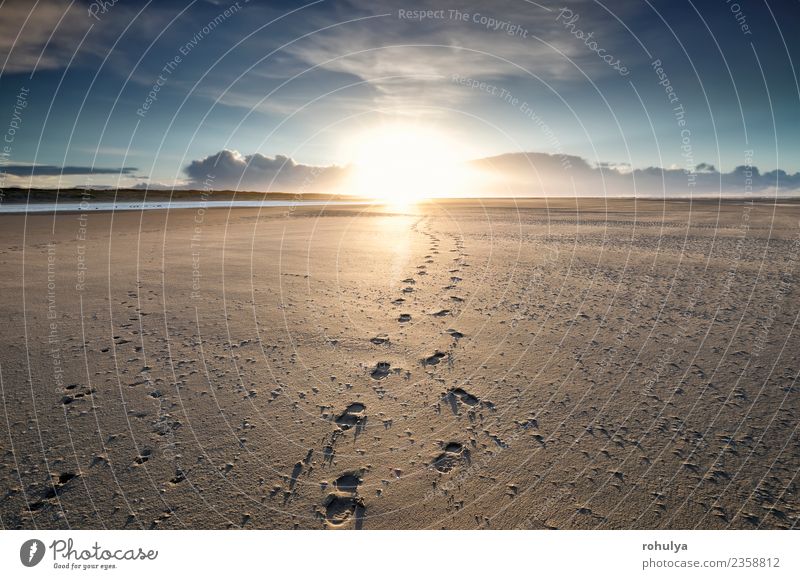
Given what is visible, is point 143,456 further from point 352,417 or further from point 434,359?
point 434,359

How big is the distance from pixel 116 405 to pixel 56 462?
105 centimetres

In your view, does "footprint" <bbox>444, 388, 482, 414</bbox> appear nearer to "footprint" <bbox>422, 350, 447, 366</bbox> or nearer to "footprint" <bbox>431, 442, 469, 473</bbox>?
"footprint" <bbox>431, 442, 469, 473</bbox>

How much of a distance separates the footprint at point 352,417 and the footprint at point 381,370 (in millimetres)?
772

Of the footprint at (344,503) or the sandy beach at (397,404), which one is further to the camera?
A: the sandy beach at (397,404)

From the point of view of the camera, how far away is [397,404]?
5.28 metres

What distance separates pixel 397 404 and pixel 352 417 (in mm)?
653

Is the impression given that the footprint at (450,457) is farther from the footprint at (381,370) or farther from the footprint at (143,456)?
the footprint at (143,456)

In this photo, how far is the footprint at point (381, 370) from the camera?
601cm

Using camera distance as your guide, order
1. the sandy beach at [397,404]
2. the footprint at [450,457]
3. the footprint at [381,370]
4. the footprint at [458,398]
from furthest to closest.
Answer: the footprint at [381,370], the footprint at [458,398], the footprint at [450,457], the sandy beach at [397,404]

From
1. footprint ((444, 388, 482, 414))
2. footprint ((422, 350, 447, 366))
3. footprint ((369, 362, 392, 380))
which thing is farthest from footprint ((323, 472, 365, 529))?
footprint ((422, 350, 447, 366))

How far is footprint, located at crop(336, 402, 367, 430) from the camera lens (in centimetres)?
483

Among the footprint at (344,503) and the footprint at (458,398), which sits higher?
the footprint at (458,398)


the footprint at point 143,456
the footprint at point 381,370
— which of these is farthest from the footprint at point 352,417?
the footprint at point 143,456

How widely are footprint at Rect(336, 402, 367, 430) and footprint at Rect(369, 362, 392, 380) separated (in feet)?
2.53
